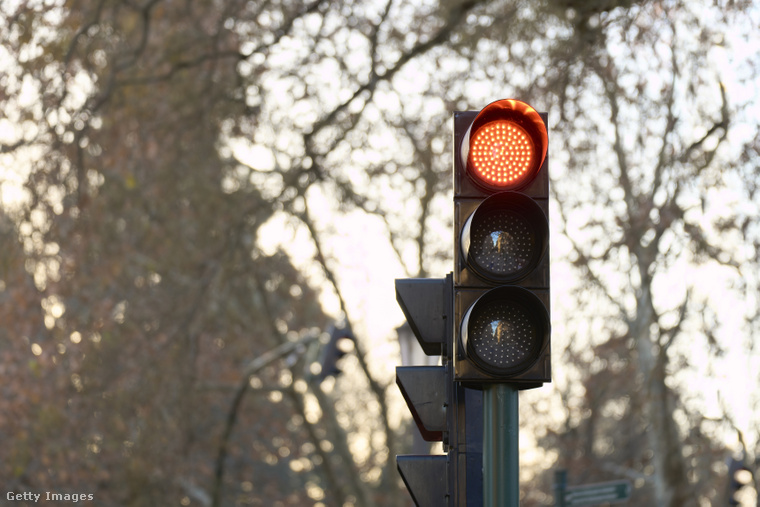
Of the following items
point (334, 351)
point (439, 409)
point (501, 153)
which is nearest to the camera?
point (501, 153)

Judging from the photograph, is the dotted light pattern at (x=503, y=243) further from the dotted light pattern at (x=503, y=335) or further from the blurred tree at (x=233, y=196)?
the blurred tree at (x=233, y=196)

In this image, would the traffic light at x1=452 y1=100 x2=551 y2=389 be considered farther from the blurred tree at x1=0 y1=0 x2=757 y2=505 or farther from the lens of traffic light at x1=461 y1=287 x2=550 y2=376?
the blurred tree at x1=0 y1=0 x2=757 y2=505

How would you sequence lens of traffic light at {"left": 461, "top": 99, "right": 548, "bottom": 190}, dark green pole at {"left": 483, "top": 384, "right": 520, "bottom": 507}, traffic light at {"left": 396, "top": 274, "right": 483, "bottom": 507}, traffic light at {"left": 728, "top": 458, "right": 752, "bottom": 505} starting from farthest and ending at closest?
1. traffic light at {"left": 728, "top": 458, "right": 752, "bottom": 505}
2. traffic light at {"left": 396, "top": 274, "right": 483, "bottom": 507}
3. lens of traffic light at {"left": 461, "top": 99, "right": 548, "bottom": 190}
4. dark green pole at {"left": 483, "top": 384, "right": 520, "bottom": 507}

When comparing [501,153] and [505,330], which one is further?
[501,153]

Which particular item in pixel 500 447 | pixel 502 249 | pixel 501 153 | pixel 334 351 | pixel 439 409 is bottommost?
pixel 500 447

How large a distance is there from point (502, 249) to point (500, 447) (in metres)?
0.61

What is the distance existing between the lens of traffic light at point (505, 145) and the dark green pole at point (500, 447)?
0.67m

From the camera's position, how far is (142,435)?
13.4 meters

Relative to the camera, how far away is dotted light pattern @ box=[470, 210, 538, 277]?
315cm

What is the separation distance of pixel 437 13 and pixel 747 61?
3.56 m

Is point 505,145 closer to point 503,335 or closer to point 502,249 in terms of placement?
point 502,249

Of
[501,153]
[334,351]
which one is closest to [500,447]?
[501,153]

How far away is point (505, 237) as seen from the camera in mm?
3184

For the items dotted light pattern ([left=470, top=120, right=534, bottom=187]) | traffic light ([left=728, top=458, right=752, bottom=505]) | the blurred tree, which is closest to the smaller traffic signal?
the blurred tree
